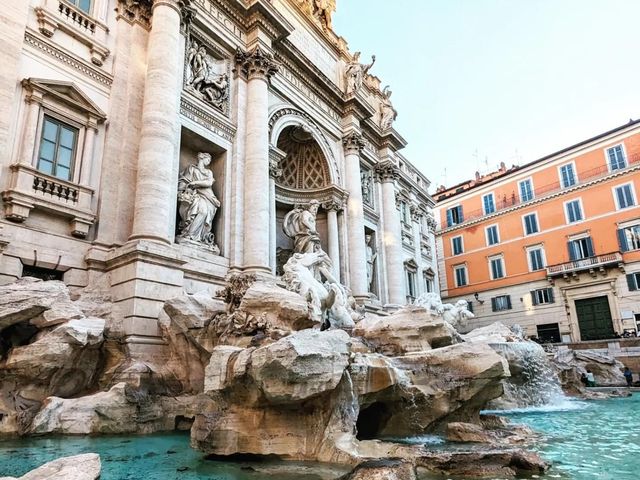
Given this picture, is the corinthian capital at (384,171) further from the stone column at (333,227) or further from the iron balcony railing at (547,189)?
the iron balcony railing at (547,189)

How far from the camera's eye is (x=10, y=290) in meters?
6.94

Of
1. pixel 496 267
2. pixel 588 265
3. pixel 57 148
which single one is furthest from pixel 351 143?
Result: pixel 496 267

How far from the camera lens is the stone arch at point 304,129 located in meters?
15.2

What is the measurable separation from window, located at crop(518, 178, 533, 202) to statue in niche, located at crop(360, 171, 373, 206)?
13.2 metres

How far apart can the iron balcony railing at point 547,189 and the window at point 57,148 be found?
85.7 feet

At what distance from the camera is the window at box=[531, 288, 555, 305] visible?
1039 inches

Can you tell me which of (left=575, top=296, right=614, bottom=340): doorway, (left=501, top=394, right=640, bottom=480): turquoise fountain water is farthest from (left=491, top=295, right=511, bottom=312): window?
(left=501, top=394, right=640, bottom=480): turquoise fountain water

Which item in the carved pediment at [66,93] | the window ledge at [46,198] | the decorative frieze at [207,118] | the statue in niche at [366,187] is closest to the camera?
the window ledge at [46,198]

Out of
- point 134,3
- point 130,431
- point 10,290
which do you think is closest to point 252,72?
point 134,3

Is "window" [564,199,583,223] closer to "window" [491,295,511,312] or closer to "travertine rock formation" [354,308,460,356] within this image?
"window" [491,295,511,312]

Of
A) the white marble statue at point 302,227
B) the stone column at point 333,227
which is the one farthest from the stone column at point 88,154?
the stone column at point 333,227

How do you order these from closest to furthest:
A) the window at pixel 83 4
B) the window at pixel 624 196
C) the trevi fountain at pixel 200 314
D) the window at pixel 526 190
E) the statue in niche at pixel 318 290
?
the trevi fountain at pixel 200 314
the statue in niche at pixel 318 290
the window at pixel 83 4
the window at pixel 624 196
the window at pixel 526 190

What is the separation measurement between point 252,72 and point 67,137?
19.8 ft

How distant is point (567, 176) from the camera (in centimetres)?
2719
